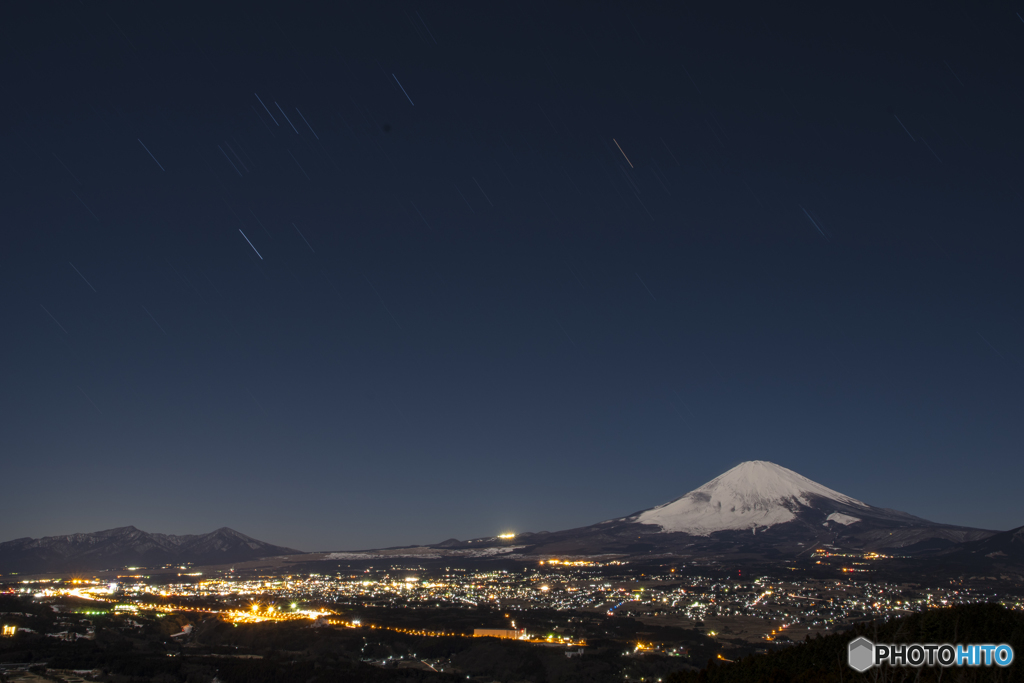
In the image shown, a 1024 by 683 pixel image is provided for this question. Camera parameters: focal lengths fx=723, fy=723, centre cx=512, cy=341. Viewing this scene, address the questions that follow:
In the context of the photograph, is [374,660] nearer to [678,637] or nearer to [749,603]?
[678,637]

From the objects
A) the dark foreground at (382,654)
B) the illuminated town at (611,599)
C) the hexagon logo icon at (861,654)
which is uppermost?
the hexagon logo icon at (861,654)
